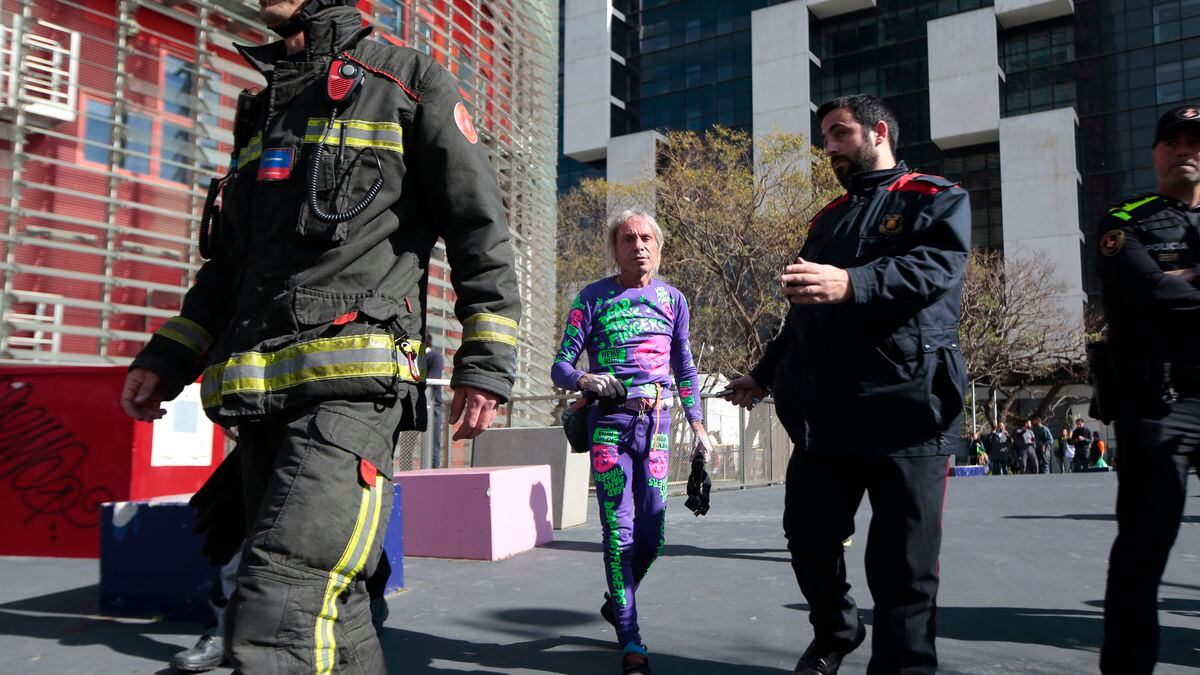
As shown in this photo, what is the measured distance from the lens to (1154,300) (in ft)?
10.0

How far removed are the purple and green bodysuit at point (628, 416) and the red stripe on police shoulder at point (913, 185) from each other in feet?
4.67

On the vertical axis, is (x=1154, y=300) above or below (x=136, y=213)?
below

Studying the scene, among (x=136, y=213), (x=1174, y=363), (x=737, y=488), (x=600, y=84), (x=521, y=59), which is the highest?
(x=600, y=84)

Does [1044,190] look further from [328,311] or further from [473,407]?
[328,311]

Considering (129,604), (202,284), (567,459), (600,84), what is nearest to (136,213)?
(567,459)

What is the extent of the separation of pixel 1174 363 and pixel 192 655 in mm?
3877

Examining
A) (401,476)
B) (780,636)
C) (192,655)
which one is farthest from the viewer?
(401,476)

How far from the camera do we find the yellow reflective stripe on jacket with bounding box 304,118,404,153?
2.28m

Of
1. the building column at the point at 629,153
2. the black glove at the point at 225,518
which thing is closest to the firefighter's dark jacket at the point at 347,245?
the black glove at the point at 225,518

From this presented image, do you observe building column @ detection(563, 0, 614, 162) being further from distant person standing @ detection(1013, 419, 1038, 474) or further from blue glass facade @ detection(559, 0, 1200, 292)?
distant person standing @ detection(1013, 419, 1038, 474)

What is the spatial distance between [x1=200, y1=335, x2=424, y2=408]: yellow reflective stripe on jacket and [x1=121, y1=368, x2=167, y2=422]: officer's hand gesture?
1.60 ft

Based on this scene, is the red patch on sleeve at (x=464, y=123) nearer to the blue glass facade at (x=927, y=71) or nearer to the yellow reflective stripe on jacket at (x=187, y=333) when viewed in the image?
the yellow reflective stripe on jacket at (x=187, y=333)

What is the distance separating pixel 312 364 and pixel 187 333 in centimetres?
72

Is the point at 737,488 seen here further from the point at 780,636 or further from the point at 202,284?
the point at 202,284
